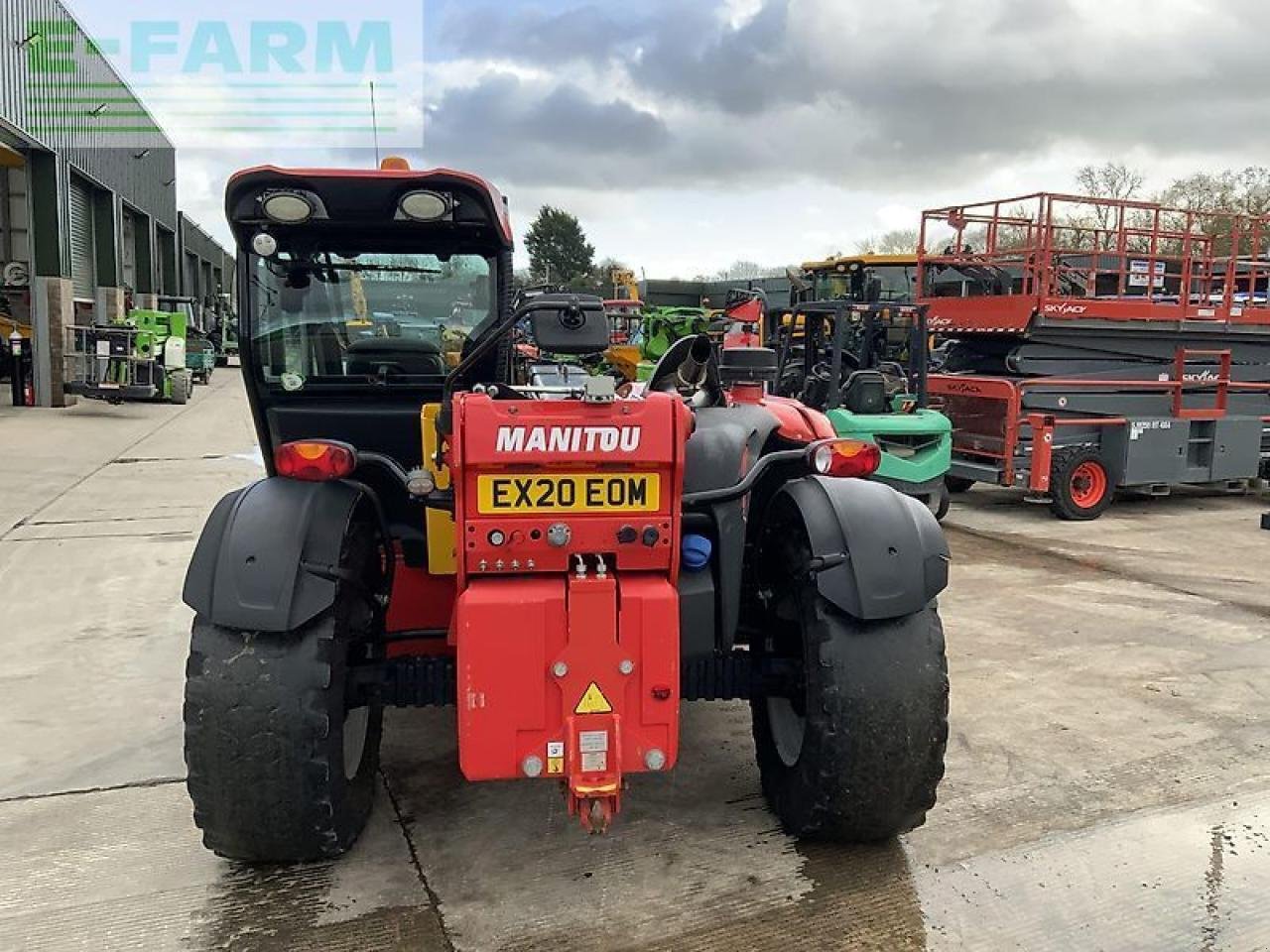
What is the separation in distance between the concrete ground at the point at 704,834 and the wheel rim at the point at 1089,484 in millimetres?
3835

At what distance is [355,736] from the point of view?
11.0ft

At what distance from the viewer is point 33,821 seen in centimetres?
343

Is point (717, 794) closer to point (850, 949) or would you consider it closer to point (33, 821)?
point (850, 949)

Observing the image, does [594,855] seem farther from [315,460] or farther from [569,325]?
[569,325]

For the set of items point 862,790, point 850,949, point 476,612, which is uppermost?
point 476,612

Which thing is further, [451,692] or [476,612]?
[451,692]

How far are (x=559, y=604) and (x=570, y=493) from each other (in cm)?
30

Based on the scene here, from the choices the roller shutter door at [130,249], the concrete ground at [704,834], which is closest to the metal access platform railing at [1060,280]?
the concrete ground at [704,834]

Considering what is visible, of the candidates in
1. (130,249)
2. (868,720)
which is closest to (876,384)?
(868,720)

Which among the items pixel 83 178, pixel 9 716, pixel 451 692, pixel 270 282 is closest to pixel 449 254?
pixel 270 282

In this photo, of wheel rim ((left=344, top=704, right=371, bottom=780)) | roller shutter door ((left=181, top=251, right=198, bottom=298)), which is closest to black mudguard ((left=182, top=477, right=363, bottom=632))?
wheel rim ((left=344, top=704, right=371, bottom=780))

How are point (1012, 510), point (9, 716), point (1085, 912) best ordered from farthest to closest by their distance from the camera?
point (1012, 510)
point (9, 716)
point (1085, 912)

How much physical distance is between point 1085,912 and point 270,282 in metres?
3.49

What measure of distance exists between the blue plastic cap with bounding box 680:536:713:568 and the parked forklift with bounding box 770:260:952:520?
570 cm
